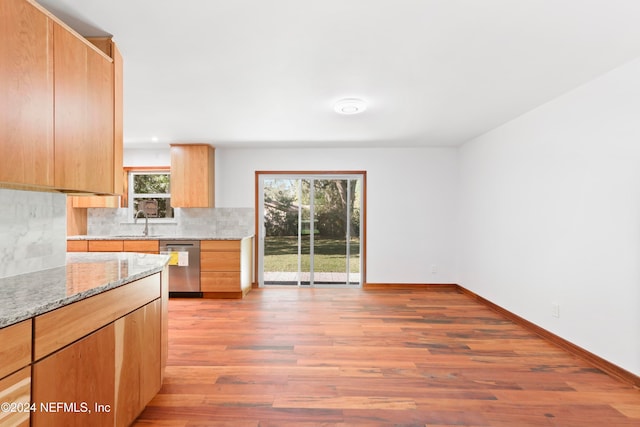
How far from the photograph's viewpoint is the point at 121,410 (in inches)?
64.8

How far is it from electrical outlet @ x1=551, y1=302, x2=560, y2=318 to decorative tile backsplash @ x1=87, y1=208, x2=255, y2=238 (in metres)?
4.09

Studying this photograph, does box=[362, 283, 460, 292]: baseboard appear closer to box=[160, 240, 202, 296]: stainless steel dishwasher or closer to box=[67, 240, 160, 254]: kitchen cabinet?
box=[160, 240, 202, 296]: stainless steel dishwasher

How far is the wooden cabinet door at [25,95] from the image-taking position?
4.58 feet

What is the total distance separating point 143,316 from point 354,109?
2.51 m

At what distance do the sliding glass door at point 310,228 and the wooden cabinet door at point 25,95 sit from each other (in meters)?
3.86

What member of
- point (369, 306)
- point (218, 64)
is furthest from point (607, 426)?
point (218, 64)

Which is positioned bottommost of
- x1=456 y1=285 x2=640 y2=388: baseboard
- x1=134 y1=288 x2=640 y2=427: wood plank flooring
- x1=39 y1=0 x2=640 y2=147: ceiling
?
x1=134 y1=288 x2=640 y2=427: wood plank flooring

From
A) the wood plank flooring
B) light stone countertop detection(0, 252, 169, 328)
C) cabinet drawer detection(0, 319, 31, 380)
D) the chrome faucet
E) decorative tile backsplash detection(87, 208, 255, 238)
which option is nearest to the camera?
cabinet drawer detection(0, 319, 31, 380)

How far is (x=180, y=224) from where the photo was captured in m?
5.32

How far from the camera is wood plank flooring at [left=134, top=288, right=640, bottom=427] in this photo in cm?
197

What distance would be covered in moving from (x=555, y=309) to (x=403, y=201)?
8.82 ft

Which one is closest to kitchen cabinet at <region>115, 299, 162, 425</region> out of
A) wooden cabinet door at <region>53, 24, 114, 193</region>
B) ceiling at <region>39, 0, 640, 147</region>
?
wooden cabinet door at <region>53, 24, 114, 193</region>

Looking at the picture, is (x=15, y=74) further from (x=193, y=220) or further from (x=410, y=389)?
(x=193, y=220)

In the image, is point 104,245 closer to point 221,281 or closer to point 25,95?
point 221,281
